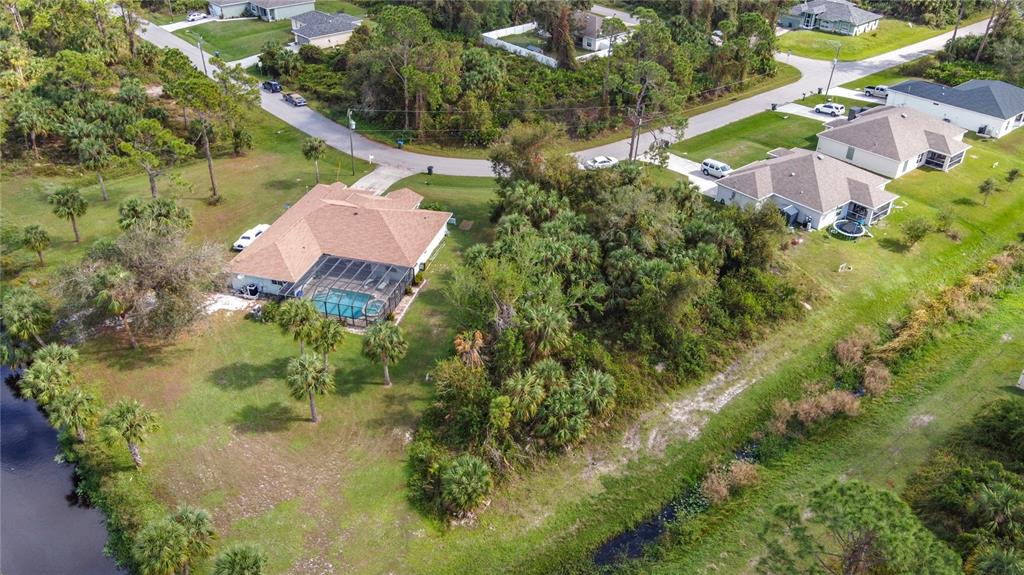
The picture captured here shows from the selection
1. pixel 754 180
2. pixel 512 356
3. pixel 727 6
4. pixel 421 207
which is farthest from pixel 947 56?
pixel 512 356

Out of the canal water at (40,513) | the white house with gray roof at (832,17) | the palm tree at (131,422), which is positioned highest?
the white house with gray roof at (832,17)

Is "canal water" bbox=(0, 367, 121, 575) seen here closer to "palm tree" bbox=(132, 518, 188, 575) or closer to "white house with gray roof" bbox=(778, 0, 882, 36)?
"palm tree" bbox=(132, 518, 188, 575)

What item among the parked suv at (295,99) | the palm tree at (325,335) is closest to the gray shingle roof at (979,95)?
the parked suv at (295,99)

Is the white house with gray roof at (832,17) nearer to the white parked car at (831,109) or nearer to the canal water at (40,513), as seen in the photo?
the white parked car at (831,109)

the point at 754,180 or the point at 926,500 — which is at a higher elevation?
the point at 754,180

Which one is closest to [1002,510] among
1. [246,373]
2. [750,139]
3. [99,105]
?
[246,373]

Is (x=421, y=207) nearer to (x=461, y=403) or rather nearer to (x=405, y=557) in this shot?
(x=461, y=403)
